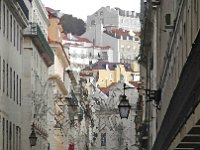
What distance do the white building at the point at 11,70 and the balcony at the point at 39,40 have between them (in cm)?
156

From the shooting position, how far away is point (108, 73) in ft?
496

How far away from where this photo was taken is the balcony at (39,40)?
6739cm

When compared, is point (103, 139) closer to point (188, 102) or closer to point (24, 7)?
point (24, 7)

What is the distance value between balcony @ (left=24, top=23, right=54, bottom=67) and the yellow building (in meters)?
55.5

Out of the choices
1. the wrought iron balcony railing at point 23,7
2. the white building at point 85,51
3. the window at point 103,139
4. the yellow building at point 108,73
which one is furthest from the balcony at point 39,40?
the white building at point 85,51

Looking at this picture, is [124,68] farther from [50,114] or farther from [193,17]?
[193,17]

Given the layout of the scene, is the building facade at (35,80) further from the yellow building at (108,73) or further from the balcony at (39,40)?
the yellow building at (108,73)

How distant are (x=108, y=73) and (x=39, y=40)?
81.0 meters

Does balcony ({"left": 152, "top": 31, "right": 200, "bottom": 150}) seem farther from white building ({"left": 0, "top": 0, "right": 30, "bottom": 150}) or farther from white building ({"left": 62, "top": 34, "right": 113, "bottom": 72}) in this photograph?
white building ({"left": 62, "top": 34, "right": 113, "bottom": 72})

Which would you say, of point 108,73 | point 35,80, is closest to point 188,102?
point 35,80

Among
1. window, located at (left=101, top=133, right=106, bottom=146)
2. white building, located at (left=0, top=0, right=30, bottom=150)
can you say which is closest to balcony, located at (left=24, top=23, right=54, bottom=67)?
white building, located at (left=0, top=0, right=30, bottom=150)

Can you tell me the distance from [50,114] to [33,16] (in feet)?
38.8

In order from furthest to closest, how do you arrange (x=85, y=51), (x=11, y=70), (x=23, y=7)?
(x=85, y=51) < (x=23, y=7) < (x=11, y=70)

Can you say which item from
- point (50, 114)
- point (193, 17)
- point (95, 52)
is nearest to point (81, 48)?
point (95, 52)
